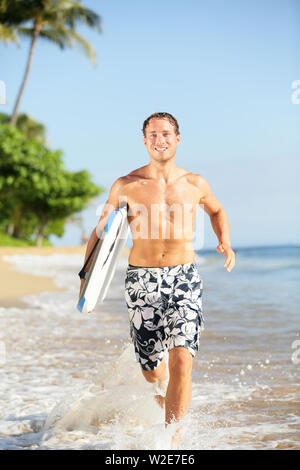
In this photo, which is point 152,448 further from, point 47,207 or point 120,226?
point 47,207

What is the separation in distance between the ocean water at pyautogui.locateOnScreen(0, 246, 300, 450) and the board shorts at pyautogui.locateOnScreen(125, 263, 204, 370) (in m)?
0.41

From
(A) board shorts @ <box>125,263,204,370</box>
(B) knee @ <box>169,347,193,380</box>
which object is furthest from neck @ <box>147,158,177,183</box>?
(B) knee @ <box>169,347,193,380</box>

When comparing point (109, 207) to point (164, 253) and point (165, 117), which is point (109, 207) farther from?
point (165, 117)

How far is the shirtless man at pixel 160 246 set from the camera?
2.96 meters

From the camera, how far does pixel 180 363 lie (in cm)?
279

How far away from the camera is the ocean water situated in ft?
10.5

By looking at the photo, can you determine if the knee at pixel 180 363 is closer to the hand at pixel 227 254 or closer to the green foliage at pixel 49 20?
the hand at pixel 227 254

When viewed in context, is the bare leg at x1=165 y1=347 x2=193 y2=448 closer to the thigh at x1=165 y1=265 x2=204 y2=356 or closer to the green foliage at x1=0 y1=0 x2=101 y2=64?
the thigh at x1=165 y1=265 x2=204 y2=356

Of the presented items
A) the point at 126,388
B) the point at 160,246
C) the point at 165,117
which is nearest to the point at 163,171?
the point at 165,117

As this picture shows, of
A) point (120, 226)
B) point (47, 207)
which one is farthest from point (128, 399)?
point (47, 207)

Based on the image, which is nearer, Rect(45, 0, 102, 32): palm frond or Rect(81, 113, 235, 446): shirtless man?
Rect(81, 113, 235, 446): shirtless man

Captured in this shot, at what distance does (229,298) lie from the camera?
427 inches

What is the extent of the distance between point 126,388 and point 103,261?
1188mm
